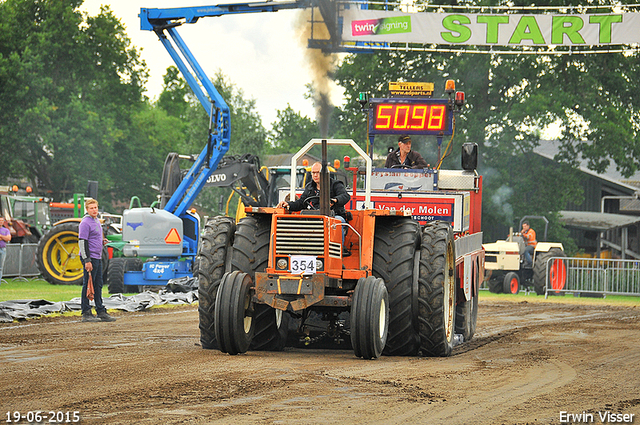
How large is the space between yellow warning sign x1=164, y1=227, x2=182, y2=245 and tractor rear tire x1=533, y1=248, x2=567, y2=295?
1143 cm

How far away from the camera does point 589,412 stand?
21.6 ft

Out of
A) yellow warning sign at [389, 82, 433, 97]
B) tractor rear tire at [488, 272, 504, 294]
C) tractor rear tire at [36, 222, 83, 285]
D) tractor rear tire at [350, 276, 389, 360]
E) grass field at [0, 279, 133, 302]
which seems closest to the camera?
tractor rear tire at [350, 276, 389, 360]

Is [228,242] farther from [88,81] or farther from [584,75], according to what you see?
[88,81]

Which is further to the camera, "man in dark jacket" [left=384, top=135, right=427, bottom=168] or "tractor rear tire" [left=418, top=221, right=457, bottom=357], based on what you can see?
"man in dark jacket" [left=384, top=135, right=427, bottom=168]

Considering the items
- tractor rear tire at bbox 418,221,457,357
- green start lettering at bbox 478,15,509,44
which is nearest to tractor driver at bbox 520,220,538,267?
green start lettering at bbox 478,15,509,44

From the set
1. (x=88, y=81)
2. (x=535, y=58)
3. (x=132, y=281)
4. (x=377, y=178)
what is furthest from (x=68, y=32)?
(x=377, y=178)

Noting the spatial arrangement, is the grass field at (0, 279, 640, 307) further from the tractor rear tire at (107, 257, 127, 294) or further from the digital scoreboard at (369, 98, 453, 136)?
the digital scoreboard at (369, 98, 453, 136)

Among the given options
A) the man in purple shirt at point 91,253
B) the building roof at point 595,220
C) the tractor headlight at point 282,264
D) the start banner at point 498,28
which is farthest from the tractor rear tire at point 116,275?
the building roof at point 595,220

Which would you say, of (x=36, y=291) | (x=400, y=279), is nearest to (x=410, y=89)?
(x=400, y=279)

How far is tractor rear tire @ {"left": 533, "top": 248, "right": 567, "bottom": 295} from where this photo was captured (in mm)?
26469

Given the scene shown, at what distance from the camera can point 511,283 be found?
27688mm

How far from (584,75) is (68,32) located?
26.6 meters

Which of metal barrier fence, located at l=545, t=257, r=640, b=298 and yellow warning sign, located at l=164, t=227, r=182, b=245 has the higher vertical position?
yellow warning sign, located at l=164, t=227, r=182, b=245

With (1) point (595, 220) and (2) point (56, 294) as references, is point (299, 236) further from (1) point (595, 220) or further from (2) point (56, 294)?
(1) point (595, 220)
